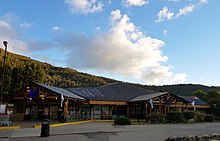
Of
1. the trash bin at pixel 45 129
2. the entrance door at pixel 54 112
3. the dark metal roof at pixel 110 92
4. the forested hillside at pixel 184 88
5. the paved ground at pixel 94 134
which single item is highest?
the forested hillside at pixel 184 88

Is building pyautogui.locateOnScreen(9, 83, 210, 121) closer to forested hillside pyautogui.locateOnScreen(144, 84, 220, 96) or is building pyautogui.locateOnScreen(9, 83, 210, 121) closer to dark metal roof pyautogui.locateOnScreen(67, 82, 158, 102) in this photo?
dark metal roof pyautogui.locateOnScreen(67, 82, 158, 102)

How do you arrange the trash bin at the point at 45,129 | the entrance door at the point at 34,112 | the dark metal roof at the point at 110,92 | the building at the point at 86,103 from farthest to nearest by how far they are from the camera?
the dark metal roof at the point at 110,92 → the entrance door at the point at 34,112 → the building at the point at 86,103 → the trash bin at the point at 45,129

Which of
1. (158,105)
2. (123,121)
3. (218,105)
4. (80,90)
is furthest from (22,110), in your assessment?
(218,105)

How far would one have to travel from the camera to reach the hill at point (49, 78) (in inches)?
1297

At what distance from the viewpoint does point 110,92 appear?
32406mm

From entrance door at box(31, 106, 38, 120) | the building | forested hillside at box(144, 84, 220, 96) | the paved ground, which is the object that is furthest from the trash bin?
forested hillside at box(144, 84, 220, 96)

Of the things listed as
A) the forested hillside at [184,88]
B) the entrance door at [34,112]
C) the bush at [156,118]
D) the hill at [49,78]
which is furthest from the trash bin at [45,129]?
the forested hillside at [184,88]

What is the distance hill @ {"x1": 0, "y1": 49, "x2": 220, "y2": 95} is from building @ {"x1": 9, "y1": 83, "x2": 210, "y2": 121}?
4075 millimetres

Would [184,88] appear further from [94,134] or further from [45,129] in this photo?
[45,129]

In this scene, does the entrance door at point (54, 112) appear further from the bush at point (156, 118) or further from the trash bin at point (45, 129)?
the trash bin at point (45, 129)

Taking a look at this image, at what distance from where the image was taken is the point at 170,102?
2806 cm

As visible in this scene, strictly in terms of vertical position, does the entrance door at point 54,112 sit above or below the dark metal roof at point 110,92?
below

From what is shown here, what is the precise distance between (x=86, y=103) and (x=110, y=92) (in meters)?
5.91

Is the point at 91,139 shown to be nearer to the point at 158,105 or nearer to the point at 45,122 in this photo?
the point at 45,122
